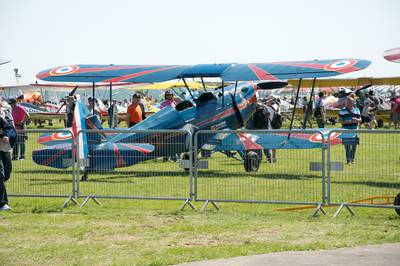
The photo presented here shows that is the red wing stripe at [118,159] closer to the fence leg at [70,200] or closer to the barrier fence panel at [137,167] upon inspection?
the barrier fence panel at [137,167]

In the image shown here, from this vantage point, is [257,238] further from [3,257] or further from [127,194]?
[127,194]

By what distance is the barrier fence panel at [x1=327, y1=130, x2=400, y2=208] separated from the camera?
10.1 meters

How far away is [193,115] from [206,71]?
107 centimetres

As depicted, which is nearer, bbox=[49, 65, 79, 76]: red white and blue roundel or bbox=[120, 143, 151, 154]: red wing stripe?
bbox=[120, 143, 151, 154]: red wing stripe

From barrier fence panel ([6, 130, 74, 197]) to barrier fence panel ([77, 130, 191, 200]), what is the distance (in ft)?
0.95

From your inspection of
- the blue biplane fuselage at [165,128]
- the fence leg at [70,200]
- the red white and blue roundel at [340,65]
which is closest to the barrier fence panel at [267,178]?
the blue biplane fuselage at [165,128]

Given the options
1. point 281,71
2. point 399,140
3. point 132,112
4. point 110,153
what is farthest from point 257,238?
point 132,112

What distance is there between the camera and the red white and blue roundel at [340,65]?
15273 millimetres

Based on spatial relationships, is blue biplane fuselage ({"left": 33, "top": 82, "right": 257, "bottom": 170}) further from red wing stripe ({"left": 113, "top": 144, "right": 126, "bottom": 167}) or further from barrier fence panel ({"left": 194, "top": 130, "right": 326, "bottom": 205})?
barrier fence panel ({"left": 194, "top": 130, "right": 326, "bottom": 205})

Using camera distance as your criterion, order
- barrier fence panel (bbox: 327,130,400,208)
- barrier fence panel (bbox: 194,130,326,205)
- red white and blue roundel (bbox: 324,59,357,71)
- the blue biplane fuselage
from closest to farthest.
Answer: barrier fence panel (bbox: 327,130,400,208) < barrier fence panel (bbox: 194,130,326,205) < the blue biplane fuselage < red white and blue roundel (bbox: 324,59,357,71)

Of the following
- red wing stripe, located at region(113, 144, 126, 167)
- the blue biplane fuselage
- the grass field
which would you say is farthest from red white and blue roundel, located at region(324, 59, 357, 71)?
red wing stripe, located at region(113, 144, 126, 167)

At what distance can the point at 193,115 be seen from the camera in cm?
1639

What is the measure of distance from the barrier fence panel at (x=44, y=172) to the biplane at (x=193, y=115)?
0.02 metres

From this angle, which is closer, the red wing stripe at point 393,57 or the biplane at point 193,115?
the red wing stripe at point 393,57
